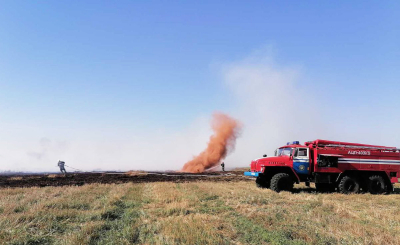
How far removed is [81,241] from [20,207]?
5196 millimetres

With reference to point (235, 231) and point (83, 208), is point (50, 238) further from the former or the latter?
point (235, 231)

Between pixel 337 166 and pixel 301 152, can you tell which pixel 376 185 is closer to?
pixel 337 166

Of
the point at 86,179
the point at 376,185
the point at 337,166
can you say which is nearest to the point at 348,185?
the point at 337,166

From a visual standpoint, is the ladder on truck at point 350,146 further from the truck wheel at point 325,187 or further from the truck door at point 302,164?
the truck wheel at point 325,187

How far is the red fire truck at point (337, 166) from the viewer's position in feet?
Result: 50.0

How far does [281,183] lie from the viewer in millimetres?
14844

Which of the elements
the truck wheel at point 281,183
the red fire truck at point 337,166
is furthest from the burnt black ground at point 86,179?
the truck wheel at point 281,183

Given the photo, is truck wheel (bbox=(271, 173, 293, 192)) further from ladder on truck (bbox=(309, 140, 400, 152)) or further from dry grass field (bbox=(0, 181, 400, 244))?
dry grass field (bbox=(0, 181, 400, 244))

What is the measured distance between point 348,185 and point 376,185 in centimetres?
179

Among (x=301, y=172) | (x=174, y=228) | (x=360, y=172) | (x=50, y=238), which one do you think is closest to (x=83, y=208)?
(x=50, y=238)

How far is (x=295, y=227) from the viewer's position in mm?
6766

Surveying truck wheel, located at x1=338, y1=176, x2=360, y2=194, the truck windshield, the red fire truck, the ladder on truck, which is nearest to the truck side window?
the red fire truck

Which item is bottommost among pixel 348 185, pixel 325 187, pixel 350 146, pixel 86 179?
pixel 86 179

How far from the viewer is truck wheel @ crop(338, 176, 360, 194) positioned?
14953mm
